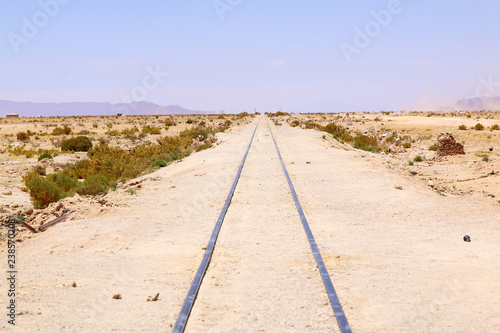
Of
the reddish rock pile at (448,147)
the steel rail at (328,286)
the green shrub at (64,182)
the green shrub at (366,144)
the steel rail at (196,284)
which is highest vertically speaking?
the reddish rock pile at (448,147)

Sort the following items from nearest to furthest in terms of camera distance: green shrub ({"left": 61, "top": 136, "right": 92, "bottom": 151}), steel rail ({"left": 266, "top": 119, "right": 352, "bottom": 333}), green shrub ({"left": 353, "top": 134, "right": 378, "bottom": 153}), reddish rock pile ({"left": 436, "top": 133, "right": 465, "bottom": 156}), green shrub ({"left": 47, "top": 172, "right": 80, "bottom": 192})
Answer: steel rail ({"left": 266, "top": 119, "right": 352, "bottom": 333})
green shrub ({"left": 47, "top": 172, "right": 80, "bottom": 192})
reddish rock pile ({"left": 436, "top": 133, "right": 465, "bottom": 156})
green shrub ({"left": 353, "top": 134, "right": 378, "bottom": 153})
green shrub ({"left": 61, "top": 136, "right": 92, "bottom": 151})

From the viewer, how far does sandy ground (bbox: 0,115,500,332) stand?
559cm

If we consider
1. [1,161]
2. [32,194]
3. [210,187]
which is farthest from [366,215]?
[1,161]

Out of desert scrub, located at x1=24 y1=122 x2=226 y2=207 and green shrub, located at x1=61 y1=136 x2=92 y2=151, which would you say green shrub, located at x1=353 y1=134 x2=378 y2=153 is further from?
green shrub, located at x1=61 y1=136 x2=92 y2=151

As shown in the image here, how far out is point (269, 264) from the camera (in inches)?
293

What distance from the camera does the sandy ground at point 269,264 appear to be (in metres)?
5.59

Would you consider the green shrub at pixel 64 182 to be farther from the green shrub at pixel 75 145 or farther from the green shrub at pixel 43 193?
the green shrub at pixel 75 145

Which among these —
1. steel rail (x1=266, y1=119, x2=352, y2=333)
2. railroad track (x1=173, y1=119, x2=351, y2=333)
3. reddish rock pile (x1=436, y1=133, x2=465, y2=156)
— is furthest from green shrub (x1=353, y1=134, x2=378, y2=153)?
steel rail (x1=266, y1=119, x2=352, y2=333)

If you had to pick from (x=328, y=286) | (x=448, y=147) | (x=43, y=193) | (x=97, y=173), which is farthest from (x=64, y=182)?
(x=448, y=147)

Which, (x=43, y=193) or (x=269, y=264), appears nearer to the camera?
(x=269, y=264)

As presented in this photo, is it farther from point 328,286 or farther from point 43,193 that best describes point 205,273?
point 43,193

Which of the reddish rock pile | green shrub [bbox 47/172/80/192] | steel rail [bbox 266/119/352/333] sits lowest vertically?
green shrub [bbox 47/172/80/192]

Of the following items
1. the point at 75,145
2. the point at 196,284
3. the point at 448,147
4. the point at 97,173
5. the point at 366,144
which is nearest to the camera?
the point at 196,284

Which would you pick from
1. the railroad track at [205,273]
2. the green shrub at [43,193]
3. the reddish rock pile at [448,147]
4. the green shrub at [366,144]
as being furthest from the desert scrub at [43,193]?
the green shrub at [366,144]
